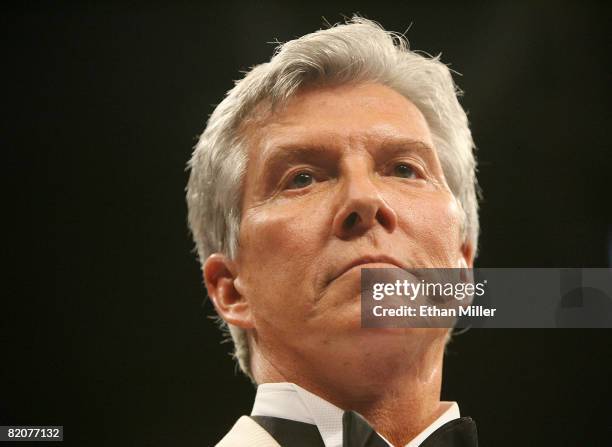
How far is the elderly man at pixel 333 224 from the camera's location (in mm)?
1654

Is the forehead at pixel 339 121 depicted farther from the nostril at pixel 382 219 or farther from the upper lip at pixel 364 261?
the upper lip at pixel 364 261

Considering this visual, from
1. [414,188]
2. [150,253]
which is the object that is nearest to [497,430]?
[414,188]

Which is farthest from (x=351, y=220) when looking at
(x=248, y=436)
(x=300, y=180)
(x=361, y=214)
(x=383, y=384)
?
(x=248, y=436)

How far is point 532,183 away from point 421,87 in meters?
0.42

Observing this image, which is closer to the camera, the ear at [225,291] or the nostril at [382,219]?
the nostril at [382,219]

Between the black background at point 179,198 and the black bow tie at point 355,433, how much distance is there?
0.74ft

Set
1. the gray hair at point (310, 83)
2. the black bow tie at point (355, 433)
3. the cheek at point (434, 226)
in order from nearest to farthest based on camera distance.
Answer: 1. the black bow tie at point (355, 433)
2. the cheek at point (434, 226)
3. the gray hair at point (310, 83)

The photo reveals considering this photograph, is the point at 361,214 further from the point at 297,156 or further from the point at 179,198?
the point at 179,198

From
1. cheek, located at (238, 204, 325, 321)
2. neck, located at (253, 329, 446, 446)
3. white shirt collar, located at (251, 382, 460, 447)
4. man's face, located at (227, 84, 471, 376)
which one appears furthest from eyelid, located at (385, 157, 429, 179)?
white shirt collar, located at (251, 382, 460, 447)

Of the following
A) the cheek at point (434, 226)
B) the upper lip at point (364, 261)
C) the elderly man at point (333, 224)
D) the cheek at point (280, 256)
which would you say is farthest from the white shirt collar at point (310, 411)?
the cheek at point (434, 226)

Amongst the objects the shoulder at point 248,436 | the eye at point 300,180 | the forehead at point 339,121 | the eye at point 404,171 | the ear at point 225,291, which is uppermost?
the forehead at point 339,121

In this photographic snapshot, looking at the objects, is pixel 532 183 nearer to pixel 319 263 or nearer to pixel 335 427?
pixel 319 263

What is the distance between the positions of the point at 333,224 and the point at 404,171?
0.83ft

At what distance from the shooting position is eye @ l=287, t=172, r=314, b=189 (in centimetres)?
176
